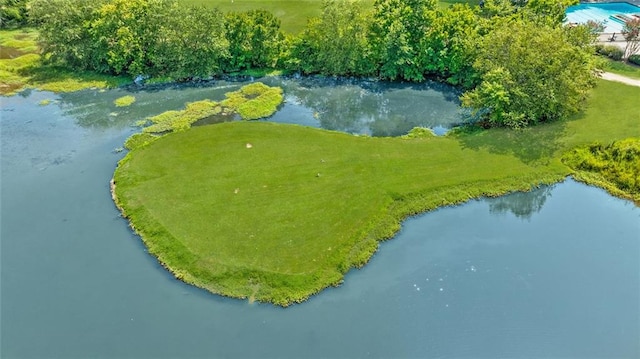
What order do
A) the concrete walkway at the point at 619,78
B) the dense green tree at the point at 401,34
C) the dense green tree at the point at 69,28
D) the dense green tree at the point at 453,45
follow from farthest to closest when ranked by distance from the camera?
the dense green tree at the point at 69,28
the dense green tree at the point at 401,34
the dense green tree at the point at 453,45
the concrete walkway at the point at 619,78

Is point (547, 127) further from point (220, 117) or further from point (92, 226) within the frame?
point (92, 226)

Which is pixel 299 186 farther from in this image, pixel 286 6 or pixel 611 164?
pixel 286 6

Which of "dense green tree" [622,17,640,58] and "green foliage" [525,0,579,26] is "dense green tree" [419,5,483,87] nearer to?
"green foliage" [525,0,579,26]

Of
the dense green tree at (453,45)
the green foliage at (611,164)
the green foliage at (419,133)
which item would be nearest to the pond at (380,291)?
the green foliage at (611,164)

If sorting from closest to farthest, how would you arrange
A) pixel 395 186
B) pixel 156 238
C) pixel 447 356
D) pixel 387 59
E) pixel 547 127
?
pixel 447 356, pixel 156 238, pixel 395 186, pixel 547 127, pixel 387 59

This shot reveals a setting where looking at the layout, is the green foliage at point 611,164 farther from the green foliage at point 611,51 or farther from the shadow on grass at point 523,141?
the green foliage at point 611,51

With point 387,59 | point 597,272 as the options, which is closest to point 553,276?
point 597,272
